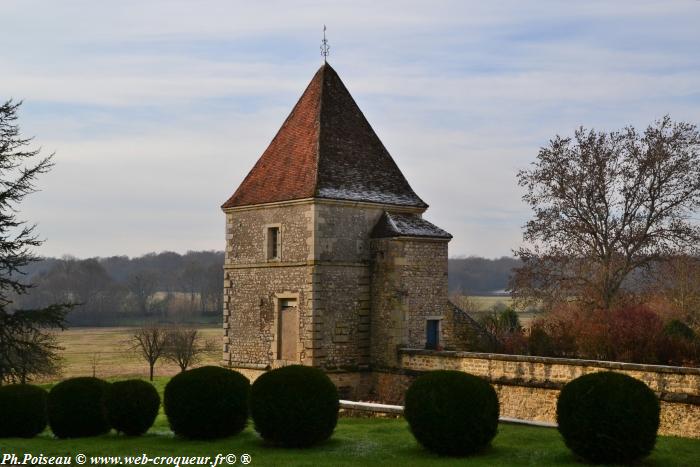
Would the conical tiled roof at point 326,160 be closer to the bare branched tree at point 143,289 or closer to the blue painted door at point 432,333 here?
the blue painted door at point 432,333

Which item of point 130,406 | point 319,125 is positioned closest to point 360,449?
point 130,406

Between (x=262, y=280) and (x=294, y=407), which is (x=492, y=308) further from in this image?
(x=294, y=407)

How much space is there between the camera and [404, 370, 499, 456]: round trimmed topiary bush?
1387 centimetres

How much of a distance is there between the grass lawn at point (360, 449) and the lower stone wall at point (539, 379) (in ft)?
4.12

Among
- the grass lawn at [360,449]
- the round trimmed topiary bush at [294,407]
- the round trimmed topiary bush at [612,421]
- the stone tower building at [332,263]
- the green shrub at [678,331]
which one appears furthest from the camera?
the stone tower building at [332,263]

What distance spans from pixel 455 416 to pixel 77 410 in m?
7.77

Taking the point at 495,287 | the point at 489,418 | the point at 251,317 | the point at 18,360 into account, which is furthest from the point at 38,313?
the point at 495,287

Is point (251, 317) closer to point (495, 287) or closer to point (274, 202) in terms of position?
point (274, 202)

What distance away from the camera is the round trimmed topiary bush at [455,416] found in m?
13.9

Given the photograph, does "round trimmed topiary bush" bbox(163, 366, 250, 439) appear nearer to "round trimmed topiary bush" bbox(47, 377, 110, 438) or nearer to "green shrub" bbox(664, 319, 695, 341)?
"round trimmed topiary bush" bbox(47, 377, 110, 438)

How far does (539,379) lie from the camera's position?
19469 millimetres

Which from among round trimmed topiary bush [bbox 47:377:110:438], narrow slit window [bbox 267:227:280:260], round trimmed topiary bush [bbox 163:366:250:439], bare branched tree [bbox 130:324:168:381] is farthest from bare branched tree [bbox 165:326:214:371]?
round trimmed topiary bush [bbox 163:366:250:439]

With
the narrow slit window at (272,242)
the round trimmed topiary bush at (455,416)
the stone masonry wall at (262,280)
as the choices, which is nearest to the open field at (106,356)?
the stone masonry wall at (262,280)

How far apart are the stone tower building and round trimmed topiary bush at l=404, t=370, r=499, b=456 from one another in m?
9.28
